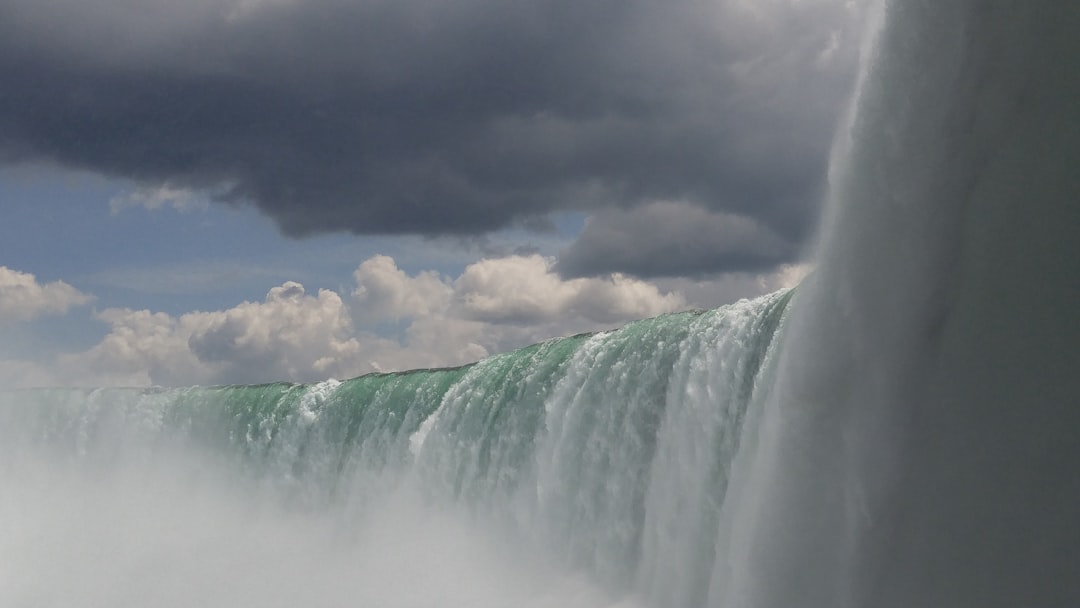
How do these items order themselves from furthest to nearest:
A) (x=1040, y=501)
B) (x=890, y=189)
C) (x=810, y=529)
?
(x=810, y=529)
(x=890, y=189)
(x=1040, y=501)

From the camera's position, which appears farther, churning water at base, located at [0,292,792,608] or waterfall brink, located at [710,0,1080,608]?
churning water at base, located at [0,292,792,608]

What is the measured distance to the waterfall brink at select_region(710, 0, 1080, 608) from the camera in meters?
9.20

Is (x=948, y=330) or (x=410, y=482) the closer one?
(x=948, y=330)

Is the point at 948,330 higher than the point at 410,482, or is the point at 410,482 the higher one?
the point at 948,330

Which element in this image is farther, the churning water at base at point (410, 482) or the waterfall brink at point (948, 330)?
the churning water at base at point (410, 482)

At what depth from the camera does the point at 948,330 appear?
9984mm

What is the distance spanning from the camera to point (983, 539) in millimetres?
9797

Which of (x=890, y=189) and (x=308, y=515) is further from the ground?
(x=890, y=189)

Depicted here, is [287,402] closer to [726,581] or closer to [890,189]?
[726,581]

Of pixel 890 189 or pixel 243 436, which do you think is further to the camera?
pixel 243 436

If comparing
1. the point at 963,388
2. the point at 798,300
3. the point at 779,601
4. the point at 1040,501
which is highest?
the point at 798,300

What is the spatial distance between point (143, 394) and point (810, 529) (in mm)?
35849

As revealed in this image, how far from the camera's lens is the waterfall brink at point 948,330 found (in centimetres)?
920

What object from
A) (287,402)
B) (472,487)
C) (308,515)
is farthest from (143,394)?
(472,487)
